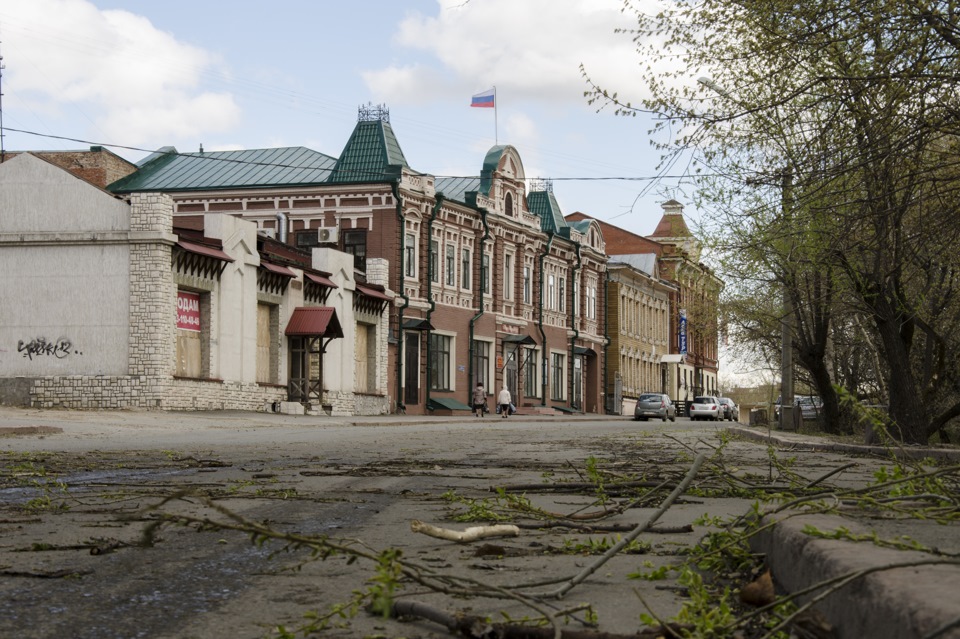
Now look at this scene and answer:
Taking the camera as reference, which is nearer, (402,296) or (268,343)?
(268,343)

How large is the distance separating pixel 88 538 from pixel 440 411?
45247 mm

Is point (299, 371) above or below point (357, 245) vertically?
below

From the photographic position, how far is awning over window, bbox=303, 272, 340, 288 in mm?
41906

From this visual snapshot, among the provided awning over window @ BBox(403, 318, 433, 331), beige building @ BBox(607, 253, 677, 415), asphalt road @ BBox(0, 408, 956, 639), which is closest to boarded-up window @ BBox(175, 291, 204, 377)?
awning over window @ BBox(403, 318, 433, 331)

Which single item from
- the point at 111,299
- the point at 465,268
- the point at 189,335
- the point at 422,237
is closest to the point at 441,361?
the point at 465,268

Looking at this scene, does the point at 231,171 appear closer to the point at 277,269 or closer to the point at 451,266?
the point at 451,266

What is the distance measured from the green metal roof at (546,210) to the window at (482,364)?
9.60 metres

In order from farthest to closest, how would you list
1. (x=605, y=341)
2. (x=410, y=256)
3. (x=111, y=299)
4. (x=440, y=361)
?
(x=605, y=341), (x=440, y=361), (x=410, y=256), (x=111, y=299)

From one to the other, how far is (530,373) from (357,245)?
1540 cm

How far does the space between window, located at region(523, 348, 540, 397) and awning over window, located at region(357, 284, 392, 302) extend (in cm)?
1394

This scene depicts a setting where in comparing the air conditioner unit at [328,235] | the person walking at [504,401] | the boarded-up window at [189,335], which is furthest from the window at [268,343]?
the person walking at [504,401]

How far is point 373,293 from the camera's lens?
46.5 metres

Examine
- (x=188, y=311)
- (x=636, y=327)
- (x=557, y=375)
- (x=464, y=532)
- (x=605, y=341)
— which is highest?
(x=636, y=327)

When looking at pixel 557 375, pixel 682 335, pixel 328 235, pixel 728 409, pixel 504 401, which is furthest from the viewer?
pixel 682 335
